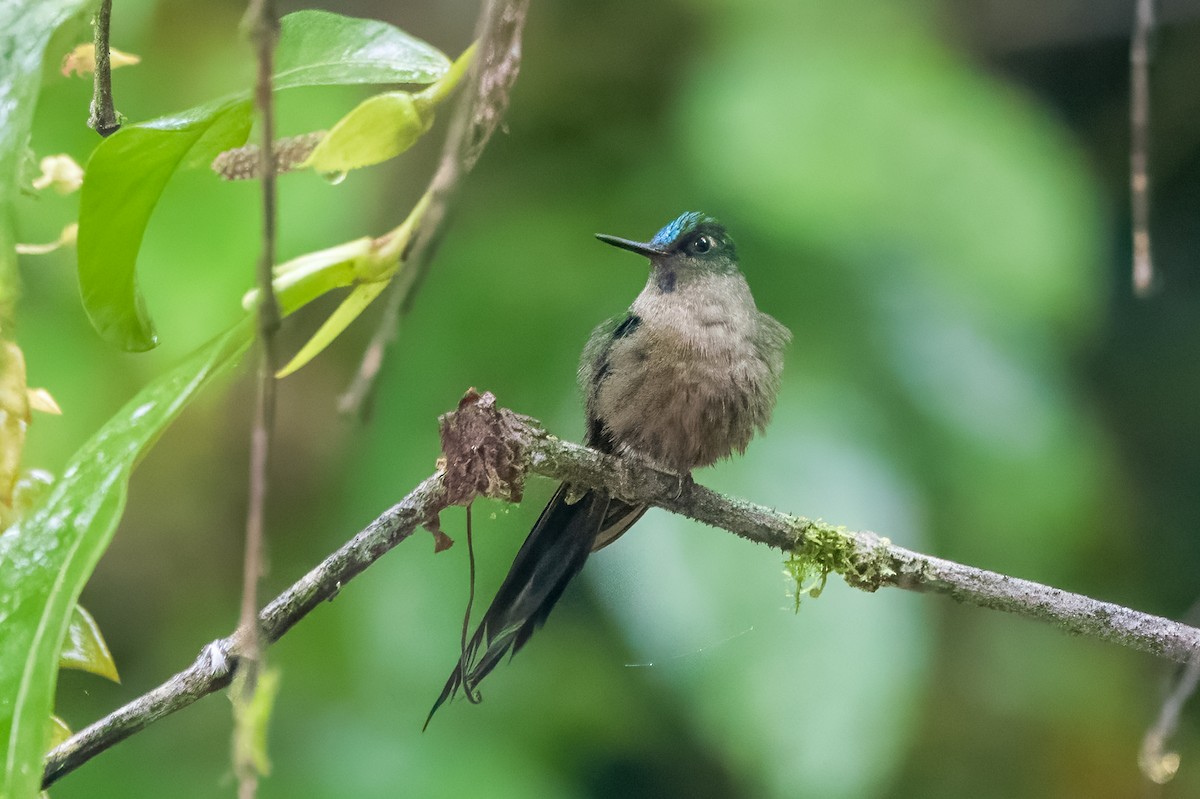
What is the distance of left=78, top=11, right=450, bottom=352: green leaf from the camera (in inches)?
28.6

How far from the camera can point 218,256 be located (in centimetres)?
141

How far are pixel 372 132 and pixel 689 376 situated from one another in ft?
1.97

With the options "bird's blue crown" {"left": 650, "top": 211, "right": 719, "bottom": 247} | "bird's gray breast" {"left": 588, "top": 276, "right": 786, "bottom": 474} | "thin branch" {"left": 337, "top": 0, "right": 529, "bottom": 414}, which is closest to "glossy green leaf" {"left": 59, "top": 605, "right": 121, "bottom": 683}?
"thin branch" {"left": 337, "top": 0, "right": 529, "bottom": 414}

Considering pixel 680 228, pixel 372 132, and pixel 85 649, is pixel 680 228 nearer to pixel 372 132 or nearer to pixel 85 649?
pixel 372 132

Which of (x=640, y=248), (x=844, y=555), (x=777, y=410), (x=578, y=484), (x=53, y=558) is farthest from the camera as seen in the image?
(x=777, y=410)

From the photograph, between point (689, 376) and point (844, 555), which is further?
point (689, 376)

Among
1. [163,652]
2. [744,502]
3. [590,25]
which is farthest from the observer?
[590,25]

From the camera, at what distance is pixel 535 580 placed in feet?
3.43

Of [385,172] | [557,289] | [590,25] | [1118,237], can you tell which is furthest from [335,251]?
[1118,237]

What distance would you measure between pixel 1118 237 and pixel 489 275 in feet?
3.74

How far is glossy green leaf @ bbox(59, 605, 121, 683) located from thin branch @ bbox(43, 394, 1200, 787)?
0.12 feet

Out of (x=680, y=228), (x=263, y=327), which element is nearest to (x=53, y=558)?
(x=263, y=327)

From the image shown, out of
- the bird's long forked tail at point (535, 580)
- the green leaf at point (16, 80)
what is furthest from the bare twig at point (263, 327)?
the bird's long forked tail at point (535, 580)

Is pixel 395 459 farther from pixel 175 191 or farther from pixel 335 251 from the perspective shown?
pixel 335 251
